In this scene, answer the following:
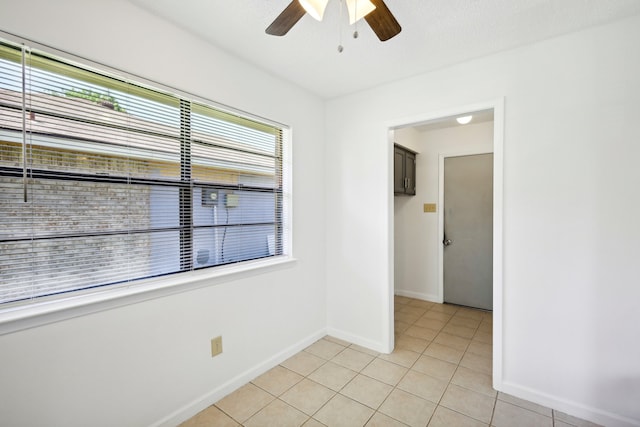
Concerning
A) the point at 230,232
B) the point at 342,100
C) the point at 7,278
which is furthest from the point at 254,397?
the point at 342,100

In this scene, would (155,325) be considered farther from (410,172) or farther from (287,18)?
(410,172)

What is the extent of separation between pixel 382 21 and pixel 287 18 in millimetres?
463

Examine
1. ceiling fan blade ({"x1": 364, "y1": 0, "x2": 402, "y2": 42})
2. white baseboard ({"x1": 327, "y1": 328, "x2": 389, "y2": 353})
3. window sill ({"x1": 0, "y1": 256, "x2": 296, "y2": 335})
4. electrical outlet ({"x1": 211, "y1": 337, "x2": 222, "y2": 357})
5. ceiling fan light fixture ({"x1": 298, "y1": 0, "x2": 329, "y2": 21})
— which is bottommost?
white baseboard ({"x1": 327, "y1": 328, "x2": 389, "y2": 353})

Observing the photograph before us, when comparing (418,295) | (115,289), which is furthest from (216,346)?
(418,295)

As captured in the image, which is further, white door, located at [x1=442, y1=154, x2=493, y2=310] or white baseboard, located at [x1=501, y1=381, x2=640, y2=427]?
white door, located at [x1=442, y1=154, x2=493, y2=310]

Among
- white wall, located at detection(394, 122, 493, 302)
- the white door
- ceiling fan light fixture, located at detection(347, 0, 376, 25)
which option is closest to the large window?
ceiling fan light fixture, located at detection(347, 0, 376, 25)

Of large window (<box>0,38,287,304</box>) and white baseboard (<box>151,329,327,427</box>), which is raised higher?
large window (<box>0,38,287,304</box>)

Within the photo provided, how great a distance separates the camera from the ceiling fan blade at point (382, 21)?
1.32 metres

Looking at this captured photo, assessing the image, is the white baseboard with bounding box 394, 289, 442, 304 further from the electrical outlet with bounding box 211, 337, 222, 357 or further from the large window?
the electrical outlet with bounding box 211, 337, 222, 357

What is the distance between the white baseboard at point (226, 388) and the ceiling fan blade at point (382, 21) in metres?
2.46

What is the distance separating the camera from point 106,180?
158cm

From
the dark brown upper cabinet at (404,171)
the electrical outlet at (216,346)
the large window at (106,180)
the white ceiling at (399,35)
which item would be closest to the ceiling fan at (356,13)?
the white ceiling at (399,35)

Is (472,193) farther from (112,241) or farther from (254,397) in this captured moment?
(112,241)

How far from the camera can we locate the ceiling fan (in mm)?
1328
